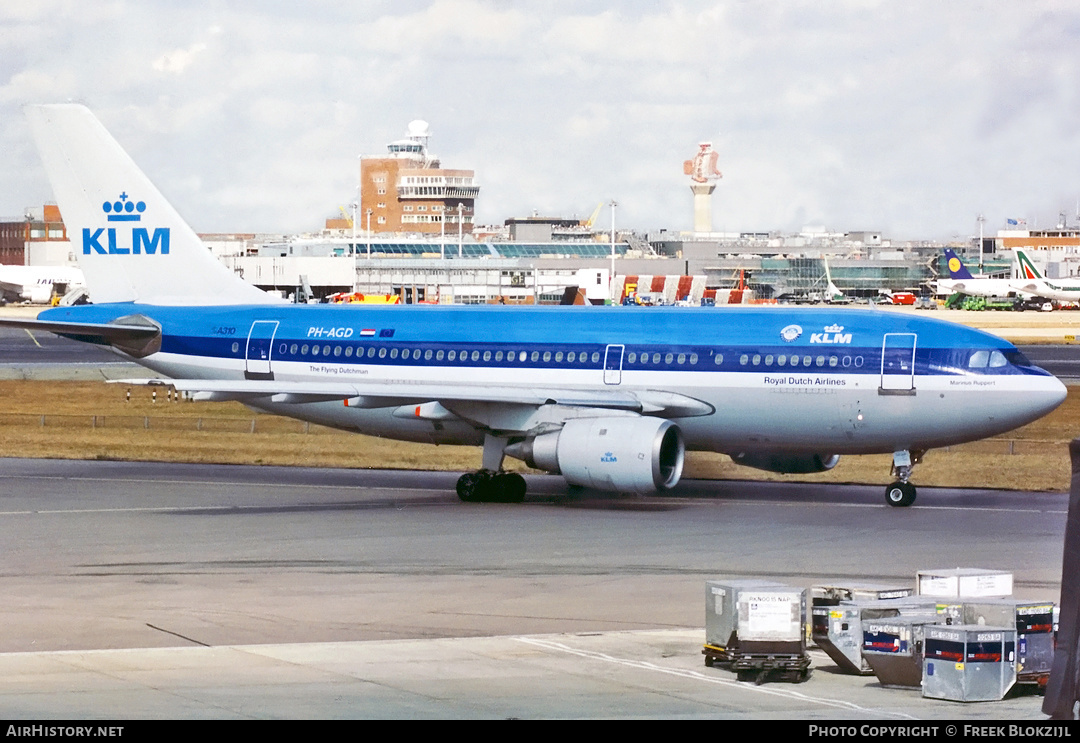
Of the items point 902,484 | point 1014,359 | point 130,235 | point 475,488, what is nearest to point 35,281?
point 130,235

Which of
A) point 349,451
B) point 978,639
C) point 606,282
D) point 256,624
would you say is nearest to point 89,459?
point 349,451

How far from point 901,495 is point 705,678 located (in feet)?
66.0

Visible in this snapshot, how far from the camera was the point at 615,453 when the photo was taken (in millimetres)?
36500

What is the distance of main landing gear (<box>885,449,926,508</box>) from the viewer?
38094mm

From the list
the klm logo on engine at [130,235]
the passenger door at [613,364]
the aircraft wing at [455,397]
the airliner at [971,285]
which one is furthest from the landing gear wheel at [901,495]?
the airliner at [971,285]

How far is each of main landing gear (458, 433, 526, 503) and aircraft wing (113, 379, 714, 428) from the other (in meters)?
1.35

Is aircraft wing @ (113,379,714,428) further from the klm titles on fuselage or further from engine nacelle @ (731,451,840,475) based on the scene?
the klm titles on fuselage

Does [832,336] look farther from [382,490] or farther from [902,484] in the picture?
[382,490]

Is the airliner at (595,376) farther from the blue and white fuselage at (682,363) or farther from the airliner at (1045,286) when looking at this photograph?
the airliner at (1045,286)

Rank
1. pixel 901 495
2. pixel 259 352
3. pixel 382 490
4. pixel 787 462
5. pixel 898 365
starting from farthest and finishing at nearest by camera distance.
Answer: pixel 259 352 → pixel 382 490 → pixel 787 462 → pixel 901 495 → pixel 898 365

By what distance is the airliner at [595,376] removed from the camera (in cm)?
3731

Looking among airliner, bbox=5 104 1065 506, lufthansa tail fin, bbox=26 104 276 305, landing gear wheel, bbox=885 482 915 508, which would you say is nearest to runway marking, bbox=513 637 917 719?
airliner, bbox=5 104 1065 506

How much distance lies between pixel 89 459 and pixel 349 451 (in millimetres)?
8229

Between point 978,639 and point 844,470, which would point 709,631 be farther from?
point 844,470
